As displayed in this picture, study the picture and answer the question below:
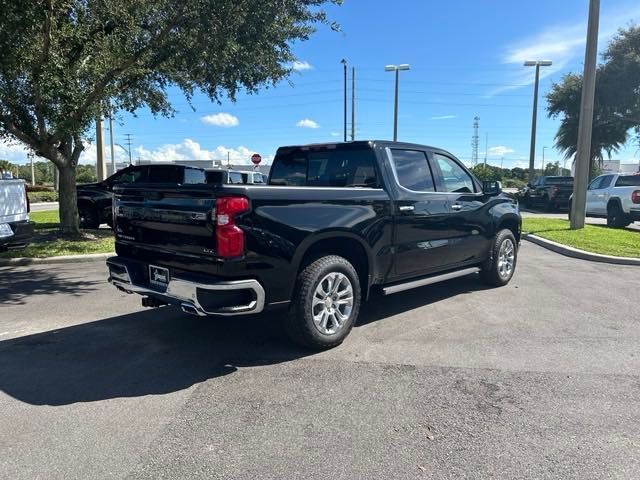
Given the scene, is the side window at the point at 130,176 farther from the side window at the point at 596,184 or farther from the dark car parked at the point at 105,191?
the side window at the point at 596,184

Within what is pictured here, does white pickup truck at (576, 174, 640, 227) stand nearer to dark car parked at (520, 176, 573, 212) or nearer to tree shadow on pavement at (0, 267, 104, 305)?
dark car parked at (520, 176, 573, 212)

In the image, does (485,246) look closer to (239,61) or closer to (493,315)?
(493,315)

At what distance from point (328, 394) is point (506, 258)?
455 cm

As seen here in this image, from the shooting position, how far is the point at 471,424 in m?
3.37

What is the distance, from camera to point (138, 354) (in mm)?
4637

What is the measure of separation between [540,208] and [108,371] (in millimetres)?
24513

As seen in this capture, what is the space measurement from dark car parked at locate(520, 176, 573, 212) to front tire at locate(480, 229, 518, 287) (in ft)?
58.0

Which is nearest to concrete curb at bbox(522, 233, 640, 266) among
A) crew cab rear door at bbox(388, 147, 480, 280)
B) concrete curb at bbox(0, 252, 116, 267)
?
crew cab rear door at bbox(388, 147, 480, 280)

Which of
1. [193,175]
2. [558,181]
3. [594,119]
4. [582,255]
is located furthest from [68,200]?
[594,119]

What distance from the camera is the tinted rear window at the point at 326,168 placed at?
546 centimetres

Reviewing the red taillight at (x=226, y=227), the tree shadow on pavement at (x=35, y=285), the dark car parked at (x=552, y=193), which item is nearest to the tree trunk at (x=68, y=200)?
the tree shadow on pavement at (x=35, y=285)

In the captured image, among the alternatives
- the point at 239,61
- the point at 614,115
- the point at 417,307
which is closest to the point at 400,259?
the point at 417,307

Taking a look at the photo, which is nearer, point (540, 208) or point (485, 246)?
point (485, 246)

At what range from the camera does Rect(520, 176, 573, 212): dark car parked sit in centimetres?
2323
